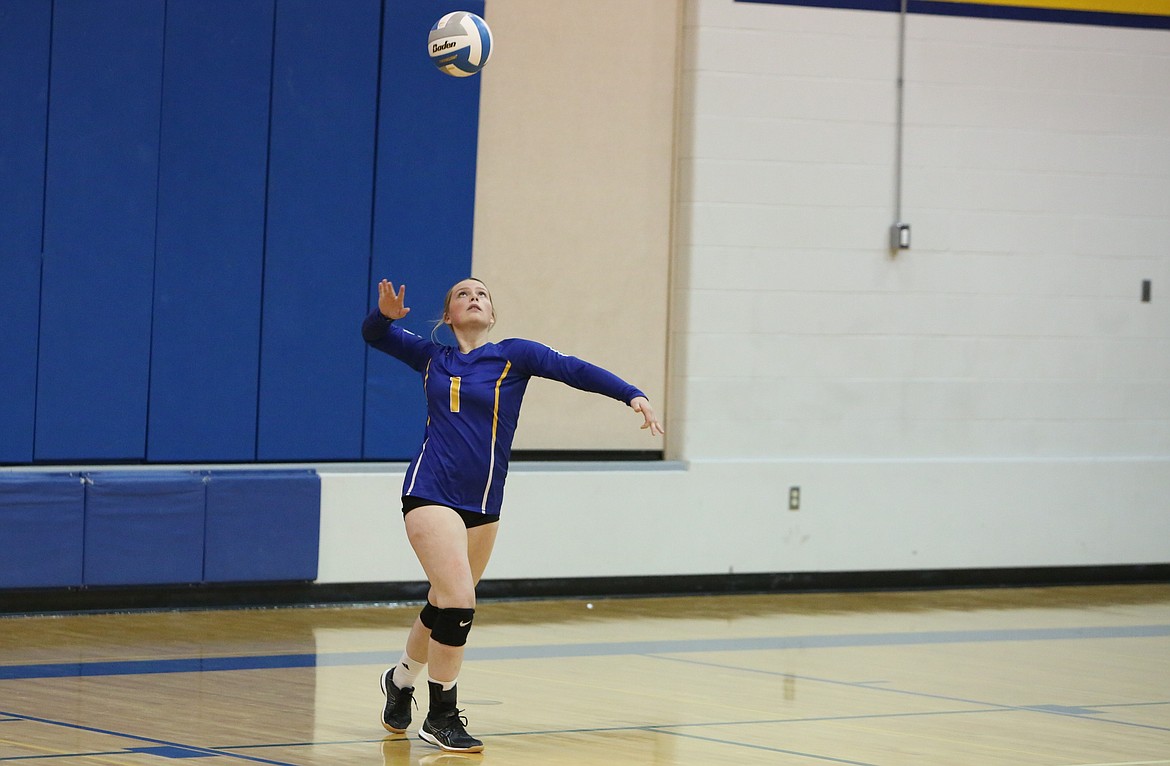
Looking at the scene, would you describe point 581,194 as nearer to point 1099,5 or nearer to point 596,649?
point 596,649

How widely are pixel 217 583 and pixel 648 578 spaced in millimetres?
2821

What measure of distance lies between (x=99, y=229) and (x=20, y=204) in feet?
1.44

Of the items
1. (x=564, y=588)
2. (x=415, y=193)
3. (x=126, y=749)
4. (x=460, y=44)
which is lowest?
(x=126, y=749)

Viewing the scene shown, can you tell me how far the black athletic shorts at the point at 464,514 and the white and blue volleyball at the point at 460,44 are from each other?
2.49 metres

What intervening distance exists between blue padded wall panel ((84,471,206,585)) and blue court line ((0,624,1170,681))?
1472 mm

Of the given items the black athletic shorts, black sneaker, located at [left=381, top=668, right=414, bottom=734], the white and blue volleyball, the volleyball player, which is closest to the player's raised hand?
the volleyball player

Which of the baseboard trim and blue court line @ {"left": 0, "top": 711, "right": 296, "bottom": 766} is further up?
the baseboard trim

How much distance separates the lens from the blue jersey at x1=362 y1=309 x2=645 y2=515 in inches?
243

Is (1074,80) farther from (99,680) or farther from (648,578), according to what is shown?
(99,680)

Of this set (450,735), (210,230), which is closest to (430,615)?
(450,735)

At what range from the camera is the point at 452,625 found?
604cm

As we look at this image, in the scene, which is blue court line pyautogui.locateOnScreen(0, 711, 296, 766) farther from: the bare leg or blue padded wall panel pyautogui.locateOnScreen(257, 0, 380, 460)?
blue padded wall panel pyautogui.locateOnScreen(257, 0, 380, 460)

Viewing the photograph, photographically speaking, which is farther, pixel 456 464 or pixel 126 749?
pixel 456 464

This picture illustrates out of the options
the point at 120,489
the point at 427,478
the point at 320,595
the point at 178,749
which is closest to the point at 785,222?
the point at 320,595
